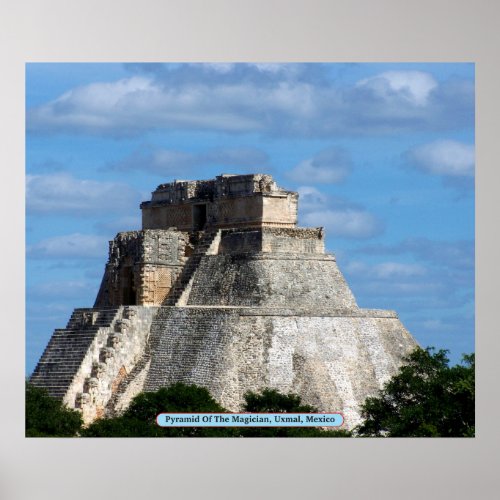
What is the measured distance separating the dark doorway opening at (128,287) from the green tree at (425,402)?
7.85m

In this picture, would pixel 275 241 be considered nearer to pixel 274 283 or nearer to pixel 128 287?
pixel 274 283

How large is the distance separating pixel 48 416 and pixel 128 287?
8399 millimetres

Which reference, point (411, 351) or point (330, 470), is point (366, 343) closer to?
point (411, 351)

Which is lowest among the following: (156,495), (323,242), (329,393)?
(156,495)

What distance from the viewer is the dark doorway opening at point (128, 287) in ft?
131

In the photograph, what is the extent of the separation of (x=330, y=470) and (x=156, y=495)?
2.80 metres

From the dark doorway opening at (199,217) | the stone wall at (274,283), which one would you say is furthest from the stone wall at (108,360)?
the dark doorway opening at (199,217)

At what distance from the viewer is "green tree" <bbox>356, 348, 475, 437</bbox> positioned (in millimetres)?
30594

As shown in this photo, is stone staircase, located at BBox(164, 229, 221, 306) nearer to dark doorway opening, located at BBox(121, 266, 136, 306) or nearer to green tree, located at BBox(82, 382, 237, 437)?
dark doorway opening, located at BBox(121, 266, 136, 306)

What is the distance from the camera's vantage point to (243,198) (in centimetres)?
3866

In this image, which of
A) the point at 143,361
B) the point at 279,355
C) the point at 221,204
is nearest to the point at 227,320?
the point at 279,355

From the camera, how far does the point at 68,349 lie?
37125 mm
